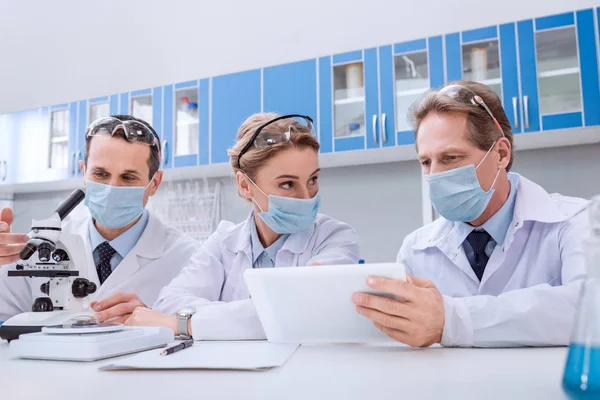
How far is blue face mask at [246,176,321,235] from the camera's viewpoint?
5.63 ft

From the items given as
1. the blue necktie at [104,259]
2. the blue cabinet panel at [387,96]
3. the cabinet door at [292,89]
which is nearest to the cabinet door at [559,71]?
the blue cabinet panel at [387,96]

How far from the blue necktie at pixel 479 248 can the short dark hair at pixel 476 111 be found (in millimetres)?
243

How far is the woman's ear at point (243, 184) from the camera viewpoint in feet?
5.96

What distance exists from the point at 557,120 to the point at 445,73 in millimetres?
633

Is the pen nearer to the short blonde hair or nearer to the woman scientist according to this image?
the woman scientist

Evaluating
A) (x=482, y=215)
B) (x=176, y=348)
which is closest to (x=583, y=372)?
(x=176, y=348)

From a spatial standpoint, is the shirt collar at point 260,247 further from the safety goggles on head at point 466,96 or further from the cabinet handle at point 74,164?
the cabinet handle at point 74,164

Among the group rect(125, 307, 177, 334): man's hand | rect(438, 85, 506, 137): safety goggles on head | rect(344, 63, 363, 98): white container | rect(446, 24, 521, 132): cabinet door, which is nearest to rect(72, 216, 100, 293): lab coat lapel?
rect(125, 307, 177, 334): man's hand

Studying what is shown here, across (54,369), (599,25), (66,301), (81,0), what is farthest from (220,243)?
(599,25)

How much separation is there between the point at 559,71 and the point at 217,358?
100 inches

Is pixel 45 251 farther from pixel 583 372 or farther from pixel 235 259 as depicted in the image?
pixel 583 372

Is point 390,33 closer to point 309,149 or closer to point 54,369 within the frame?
point 309,149

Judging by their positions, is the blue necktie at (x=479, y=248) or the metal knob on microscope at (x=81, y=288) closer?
the metal knob on microscope at (x=81, y=288)

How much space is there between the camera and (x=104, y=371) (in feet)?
→ 2.65
